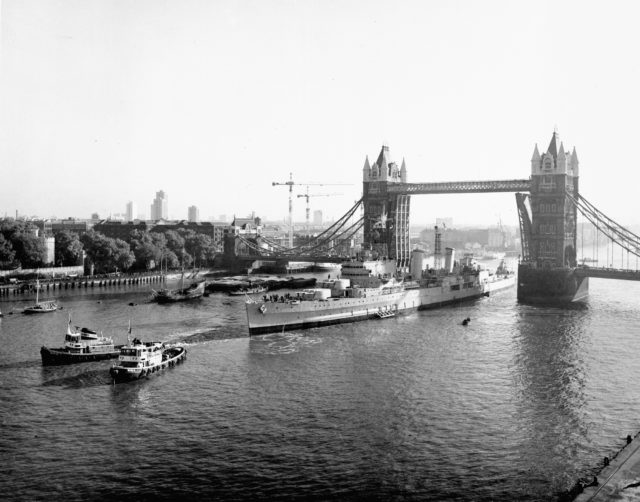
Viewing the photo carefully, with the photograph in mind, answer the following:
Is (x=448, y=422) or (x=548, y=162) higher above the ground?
(x=548, y=162)

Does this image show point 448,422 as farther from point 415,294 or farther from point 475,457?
point 415,294

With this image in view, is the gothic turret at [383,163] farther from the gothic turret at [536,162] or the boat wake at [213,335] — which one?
the boat wake at [213,335]

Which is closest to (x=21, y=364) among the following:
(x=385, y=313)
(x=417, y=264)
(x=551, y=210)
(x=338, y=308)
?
(x=338, y=308)

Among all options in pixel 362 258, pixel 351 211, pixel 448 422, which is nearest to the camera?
pixel 448 422

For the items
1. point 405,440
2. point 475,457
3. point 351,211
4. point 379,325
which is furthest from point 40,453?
point 351,211

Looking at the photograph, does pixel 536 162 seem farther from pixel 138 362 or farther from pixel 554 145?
pixel 138 362

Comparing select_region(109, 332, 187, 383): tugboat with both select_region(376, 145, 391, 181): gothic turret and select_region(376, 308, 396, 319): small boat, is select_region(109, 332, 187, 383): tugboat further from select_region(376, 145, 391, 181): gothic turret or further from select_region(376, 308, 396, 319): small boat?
select_region(376, 145, 391, 181): gothic turret

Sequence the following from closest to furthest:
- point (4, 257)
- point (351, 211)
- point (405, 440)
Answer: point (405, 440)
point (4, 257)
point (351, 211)

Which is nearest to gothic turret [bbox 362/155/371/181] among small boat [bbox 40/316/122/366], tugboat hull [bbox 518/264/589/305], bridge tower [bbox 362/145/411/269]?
bridge tower [bbox 362/145/411/269]
